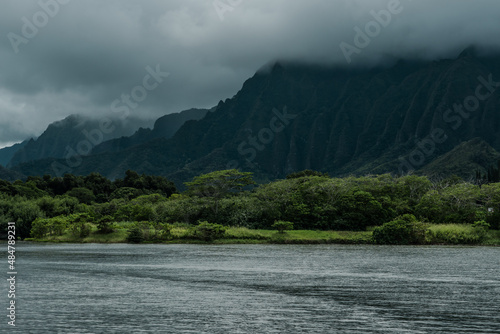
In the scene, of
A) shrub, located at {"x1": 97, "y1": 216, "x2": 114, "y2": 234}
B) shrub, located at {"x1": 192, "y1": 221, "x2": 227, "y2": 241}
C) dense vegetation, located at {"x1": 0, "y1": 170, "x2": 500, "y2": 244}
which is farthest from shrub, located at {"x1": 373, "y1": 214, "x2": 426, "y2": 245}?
shrub, located at {"x1": 97, "y1": 216, "x2": 114, "y2": 234}

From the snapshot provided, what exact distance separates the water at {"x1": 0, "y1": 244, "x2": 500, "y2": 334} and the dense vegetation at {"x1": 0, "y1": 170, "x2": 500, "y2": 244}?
2928cm

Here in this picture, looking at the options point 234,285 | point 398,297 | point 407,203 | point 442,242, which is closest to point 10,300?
point 234,285

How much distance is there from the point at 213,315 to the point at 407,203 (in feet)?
239

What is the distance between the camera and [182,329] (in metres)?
18.9

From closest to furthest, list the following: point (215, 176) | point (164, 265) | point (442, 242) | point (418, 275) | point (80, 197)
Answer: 1. point (418, 275)
2. point (164, 265)
3. point (442, 242)
4. point (215, 176)
5. point (80, 197)

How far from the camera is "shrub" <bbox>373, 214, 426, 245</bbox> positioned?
68500 mm

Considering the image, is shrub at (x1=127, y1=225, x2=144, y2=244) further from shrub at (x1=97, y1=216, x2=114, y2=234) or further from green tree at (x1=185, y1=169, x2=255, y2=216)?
green tree at (x1=185, y1=169, x2=255, y2=216)

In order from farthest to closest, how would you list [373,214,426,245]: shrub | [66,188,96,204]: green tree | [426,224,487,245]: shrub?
[66,188,96,204]: green tree, [426,224,487,245]: shrub, [373,214,426,245]: shrub

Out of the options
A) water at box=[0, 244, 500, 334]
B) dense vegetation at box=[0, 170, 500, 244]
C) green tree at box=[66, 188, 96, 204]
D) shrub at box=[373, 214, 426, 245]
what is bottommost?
water at box=[0, 244, 500, 334]

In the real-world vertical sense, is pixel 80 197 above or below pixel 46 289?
above

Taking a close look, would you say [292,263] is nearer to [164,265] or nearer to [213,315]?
[164,265]

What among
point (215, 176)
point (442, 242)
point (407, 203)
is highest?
point (215, 176)

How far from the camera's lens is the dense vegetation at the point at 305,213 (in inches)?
2807

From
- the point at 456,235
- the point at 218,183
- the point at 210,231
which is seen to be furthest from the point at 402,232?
the point at 218,183
